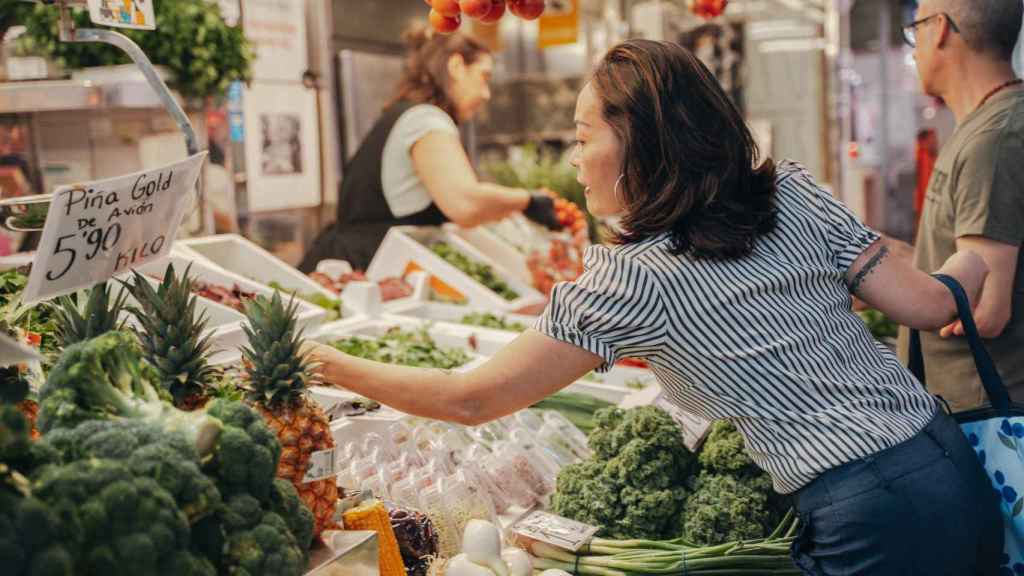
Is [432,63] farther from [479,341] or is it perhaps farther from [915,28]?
[915,28]

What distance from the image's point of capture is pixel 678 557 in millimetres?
2236

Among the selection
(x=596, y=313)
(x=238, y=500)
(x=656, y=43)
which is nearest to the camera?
(x=238, y=500)

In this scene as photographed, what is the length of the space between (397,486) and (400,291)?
2.10 m

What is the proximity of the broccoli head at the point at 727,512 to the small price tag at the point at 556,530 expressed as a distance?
0.77 feet

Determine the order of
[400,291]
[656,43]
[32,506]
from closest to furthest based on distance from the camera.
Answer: [32,506] < [656,43] < [400,291]

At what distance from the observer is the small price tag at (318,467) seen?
171 cm

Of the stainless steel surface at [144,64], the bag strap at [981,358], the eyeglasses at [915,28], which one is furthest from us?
the eyeglasses at [915,28]

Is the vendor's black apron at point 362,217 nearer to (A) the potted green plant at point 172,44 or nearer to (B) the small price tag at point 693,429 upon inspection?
(A) the potted green plant at point 172,44

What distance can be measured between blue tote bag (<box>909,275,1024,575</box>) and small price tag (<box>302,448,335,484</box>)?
55.8 inches

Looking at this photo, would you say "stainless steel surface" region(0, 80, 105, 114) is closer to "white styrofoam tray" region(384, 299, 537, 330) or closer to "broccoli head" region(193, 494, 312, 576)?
"white styrofoam tray" region(384, 299, 537, 330)

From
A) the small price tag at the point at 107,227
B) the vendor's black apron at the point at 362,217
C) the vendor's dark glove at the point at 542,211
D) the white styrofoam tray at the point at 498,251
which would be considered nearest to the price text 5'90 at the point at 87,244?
the small price tag at the point at 107,227

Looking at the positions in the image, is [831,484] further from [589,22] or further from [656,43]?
[589,22]

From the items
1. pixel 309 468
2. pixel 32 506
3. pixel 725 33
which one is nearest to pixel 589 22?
pixel 725 33

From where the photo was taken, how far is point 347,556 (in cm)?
161
